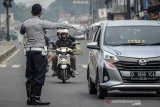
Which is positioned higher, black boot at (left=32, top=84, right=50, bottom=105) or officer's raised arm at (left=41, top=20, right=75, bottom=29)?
officer's raised arm at (left=41, top=20, right=75, bottom=29)

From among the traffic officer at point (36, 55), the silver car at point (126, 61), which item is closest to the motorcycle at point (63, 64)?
the silver car at point (126, 61)

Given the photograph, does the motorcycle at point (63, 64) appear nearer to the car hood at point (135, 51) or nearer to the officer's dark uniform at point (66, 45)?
the officer's dark uniform at point (66, 45)

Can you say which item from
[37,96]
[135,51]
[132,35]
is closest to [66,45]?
[132,35]

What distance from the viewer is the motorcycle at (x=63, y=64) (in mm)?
24266

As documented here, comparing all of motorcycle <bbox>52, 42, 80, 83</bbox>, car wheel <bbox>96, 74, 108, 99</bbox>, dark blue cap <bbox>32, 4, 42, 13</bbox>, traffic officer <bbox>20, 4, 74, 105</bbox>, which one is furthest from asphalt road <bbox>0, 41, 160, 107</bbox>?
dark blue cap <bbox>32, 4, 42, 13</bbox>

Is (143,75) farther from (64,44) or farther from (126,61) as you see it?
(64,44)

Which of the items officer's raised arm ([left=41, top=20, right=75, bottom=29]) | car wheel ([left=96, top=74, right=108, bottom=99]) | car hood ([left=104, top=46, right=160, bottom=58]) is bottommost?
car wheel ([left=96, top=74, right=108, bottom=99])

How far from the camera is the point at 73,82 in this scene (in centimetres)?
2473

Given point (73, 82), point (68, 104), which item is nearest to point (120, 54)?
point (68, 104)

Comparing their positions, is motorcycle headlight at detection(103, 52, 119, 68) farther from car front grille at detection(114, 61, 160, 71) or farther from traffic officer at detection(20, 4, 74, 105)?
traffic officer at detection(20, 4, 74, 105)

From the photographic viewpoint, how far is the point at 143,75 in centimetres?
1767

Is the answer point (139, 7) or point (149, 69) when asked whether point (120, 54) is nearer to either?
point (149, 69)

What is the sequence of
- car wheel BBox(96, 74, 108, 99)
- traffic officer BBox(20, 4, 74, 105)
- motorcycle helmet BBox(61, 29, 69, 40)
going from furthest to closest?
1. motorcycle helmet BBox(61, 29, 69, 40)
2. car wheel BBox(96, 74, 108, 99)
3. traffic officer BBox(20, 4, 74, 105)

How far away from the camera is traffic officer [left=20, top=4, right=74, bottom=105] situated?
1686 cm
